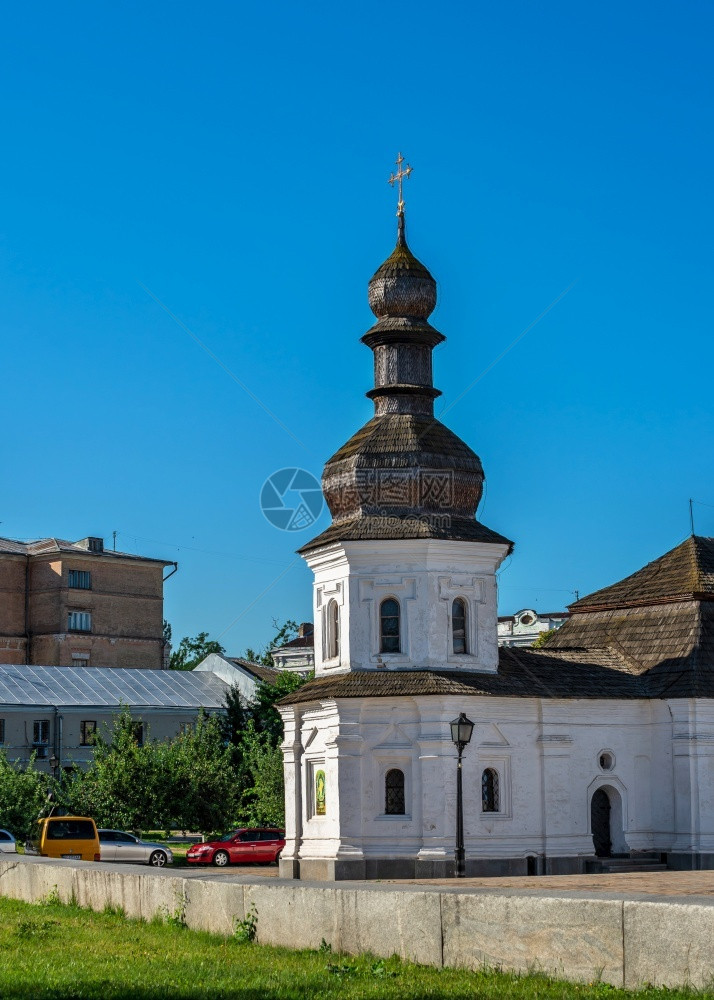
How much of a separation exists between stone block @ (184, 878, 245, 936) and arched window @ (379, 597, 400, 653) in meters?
20.9

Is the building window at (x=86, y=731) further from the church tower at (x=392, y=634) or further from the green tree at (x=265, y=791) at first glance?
the church tower at (x=392, y=634)

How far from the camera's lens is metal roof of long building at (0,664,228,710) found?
61844 mm

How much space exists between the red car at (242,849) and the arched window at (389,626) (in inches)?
371

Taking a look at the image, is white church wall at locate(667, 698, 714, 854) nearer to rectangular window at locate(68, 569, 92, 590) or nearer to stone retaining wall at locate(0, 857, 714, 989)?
stone retaining wall at locate(0, 857, 714, 989)

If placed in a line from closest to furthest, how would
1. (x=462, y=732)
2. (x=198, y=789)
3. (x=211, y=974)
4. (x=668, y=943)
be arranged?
1. (x=668, y=943)
2. (x=211, y=974)
3. (x=462, y=732)
4. (x=198, y=789)

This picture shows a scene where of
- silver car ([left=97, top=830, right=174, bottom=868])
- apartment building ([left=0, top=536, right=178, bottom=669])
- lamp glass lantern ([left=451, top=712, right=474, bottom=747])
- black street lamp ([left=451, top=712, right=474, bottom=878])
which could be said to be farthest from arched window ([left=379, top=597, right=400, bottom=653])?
apartment building ([left=0, top=536, right=178, bottom=669])

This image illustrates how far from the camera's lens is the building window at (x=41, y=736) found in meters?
60.8

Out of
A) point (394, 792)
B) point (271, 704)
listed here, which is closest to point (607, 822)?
point (394, 792)

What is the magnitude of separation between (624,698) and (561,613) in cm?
6428

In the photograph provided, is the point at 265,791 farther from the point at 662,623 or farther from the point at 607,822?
the point at 662,623

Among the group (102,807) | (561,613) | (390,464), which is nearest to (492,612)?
(390,464)

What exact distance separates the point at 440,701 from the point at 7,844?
14.7m

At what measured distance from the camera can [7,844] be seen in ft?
Result: 137

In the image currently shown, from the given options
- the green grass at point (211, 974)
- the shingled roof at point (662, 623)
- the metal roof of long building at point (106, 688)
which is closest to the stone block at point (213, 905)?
the green grass at point (211, 974)
